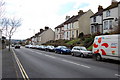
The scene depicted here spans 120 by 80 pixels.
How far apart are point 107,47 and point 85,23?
3508cm

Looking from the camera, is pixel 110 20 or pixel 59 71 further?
pixel 110 20

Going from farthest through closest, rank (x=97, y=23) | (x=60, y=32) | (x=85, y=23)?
(x=60, y=32) < (x=85, y=23) < (x=97, y=23)

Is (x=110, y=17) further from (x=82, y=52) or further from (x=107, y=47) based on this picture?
(x=107, y=47)

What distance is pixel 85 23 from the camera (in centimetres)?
5059

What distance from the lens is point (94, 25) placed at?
4397cm

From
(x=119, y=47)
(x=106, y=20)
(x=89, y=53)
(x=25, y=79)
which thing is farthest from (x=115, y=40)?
(x=106, y=20)

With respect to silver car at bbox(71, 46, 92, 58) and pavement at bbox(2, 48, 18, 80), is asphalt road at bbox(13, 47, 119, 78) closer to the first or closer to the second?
pavement at bbox(2, 48, 18, 80)

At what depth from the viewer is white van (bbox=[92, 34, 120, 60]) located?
14977 mm

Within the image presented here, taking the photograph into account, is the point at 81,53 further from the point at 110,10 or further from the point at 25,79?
the point at 110,10

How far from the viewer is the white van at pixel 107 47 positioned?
15.0 m

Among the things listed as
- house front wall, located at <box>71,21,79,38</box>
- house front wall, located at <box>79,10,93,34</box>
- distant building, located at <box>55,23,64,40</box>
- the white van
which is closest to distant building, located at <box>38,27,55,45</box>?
distant building, located at <box>55,23,64,40</box>

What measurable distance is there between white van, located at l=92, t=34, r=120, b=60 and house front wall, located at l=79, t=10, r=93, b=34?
3235 centimetres

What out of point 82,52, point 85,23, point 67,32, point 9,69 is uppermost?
point 85,23

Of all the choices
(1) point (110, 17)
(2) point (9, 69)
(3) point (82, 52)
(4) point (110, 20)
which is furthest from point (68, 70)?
(1) point (110, 17)
